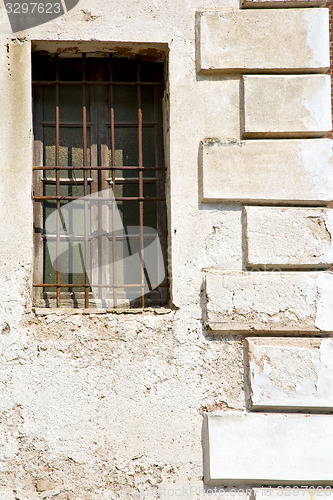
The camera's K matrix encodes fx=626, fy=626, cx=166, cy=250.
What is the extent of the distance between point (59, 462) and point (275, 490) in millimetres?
1138

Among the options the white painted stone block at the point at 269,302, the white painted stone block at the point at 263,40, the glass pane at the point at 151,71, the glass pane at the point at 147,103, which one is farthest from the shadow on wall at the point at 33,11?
the white painted stone block at the point at 269,302

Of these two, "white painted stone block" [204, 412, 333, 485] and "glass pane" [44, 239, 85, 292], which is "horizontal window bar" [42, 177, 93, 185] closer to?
"glass pane" [44, 239, 85, 292]

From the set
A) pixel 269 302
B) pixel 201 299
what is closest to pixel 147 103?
pixel 201 299

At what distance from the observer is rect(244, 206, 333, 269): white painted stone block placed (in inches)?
138

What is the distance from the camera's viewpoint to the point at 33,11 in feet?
11.9

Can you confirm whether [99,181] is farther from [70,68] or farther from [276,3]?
[276,3]

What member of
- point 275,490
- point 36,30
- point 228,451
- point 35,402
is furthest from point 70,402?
point 36,30

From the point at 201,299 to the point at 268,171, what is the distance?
82cm

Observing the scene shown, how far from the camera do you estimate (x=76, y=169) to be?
3.62 metres

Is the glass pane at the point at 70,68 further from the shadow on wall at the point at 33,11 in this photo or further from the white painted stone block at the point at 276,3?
the white painted stone block at the point at 276,3

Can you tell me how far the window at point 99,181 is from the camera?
12.1ft

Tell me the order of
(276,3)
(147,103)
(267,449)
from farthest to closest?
(147,103)
(276,3)
(267,449)

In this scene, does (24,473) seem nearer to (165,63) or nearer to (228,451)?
(228,451)

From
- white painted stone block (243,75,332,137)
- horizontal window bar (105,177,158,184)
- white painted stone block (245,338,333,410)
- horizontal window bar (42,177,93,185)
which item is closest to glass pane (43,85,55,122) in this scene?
horizontal window bar (42,177,93,185)
